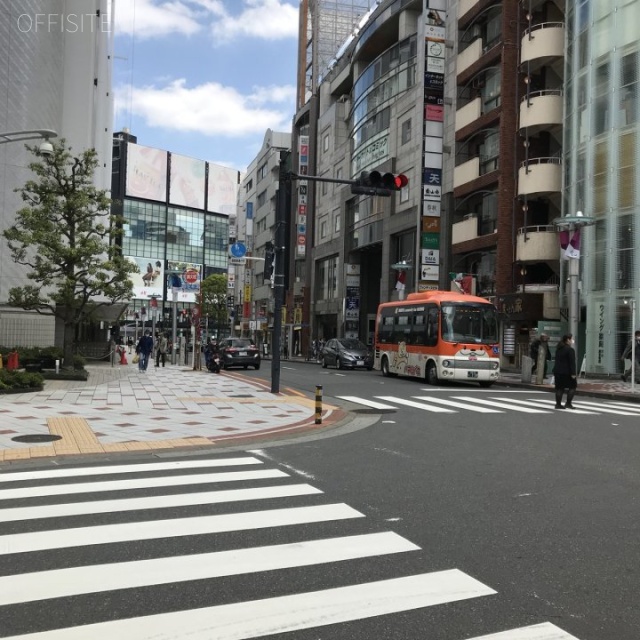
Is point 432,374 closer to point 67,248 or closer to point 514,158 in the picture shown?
point 67,248

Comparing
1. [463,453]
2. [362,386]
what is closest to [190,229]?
[362,386]

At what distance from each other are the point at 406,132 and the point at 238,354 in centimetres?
2079

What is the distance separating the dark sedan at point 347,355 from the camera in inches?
1297

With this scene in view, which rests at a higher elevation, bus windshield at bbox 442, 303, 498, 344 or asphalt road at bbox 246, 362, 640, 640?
bus windshield at bbox 442, 303, 498, 344

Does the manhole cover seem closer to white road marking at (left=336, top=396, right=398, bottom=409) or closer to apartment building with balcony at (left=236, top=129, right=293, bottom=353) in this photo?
white road marking at (left=336, top=396, right=398, bottom=409)

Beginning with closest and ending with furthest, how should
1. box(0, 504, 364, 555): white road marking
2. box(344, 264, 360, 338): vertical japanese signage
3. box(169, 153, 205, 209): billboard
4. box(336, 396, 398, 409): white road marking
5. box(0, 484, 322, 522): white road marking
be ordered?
box(0, 504, 364, 555): white road marking → box(0, 484, 322, 522): white road marking → box(336, 396, 398, 409): white road marking → box(344, 264, 360, 338): vertical japanese signage → box(169, 153, 205, 209): billboard

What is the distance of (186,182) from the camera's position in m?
128

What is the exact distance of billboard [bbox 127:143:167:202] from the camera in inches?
4688

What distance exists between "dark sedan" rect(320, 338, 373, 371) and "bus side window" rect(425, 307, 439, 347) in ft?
30.0

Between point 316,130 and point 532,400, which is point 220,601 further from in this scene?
point 316,130

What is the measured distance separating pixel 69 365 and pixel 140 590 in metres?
19.7

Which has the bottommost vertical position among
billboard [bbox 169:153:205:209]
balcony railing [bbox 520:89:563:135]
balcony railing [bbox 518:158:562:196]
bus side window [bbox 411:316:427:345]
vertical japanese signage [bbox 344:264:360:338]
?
bus side window [bbox 411:316:427:345]

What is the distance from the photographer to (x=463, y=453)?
9070mm

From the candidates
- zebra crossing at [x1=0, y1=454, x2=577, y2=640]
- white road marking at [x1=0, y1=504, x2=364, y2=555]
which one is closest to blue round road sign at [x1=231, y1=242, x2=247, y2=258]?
zebra crossing at [x1=0, y1=454, x2=577, y2=640]
